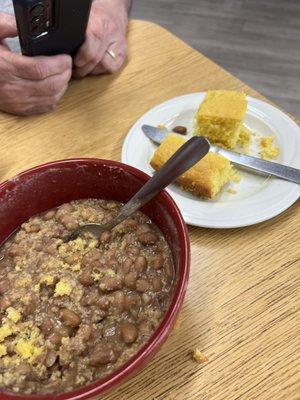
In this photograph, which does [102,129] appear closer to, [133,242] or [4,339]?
[133,242]

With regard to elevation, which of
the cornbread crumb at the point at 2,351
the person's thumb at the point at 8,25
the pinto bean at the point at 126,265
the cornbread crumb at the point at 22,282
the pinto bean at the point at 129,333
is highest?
the person's thumb at the point at 8,25

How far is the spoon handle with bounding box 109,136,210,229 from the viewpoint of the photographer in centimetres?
82

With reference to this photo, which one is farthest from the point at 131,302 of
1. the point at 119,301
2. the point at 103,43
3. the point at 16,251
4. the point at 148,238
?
the point at 103,43

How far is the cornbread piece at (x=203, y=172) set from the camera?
98 cm

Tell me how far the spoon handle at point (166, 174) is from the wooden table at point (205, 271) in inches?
6.7

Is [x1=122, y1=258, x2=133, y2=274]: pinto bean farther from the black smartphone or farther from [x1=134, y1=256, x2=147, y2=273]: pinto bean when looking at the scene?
the black smartphone

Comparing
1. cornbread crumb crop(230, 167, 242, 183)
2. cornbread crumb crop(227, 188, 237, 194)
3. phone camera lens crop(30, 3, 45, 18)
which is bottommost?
cornbread crumb crop(227, 188, 237, 194)

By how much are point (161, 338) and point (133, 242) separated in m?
0.21

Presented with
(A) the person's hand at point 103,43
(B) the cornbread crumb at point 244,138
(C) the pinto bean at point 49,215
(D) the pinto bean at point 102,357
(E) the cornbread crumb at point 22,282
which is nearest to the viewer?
(D) the pinto bean at point 102,357

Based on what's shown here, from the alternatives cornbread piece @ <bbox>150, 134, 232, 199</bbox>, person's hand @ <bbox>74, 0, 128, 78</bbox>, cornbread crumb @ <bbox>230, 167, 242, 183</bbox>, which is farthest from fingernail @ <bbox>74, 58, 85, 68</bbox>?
cornbread crumb @ <bbox>230, 167, 242, 183</bbox>

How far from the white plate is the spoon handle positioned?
0.48 feet

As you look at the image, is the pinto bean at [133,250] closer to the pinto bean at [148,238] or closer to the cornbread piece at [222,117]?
the pinto bean at [148,238]

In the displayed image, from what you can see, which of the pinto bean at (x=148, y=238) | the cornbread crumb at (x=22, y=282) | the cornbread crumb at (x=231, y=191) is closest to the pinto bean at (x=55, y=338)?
the cornbread crumb at (x=22, y=282)

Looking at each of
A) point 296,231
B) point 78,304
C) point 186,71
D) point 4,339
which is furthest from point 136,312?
point 186,71
